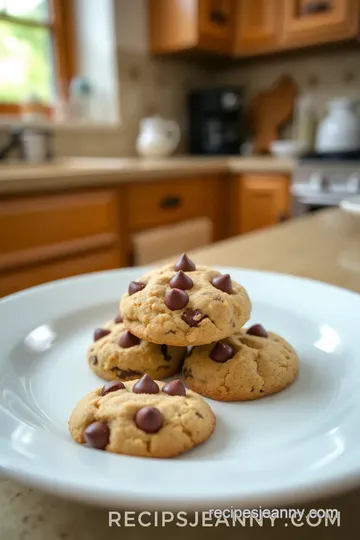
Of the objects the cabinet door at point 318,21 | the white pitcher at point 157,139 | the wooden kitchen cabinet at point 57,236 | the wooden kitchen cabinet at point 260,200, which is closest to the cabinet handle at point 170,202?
the wooden kitchen cabinet at point 57,236

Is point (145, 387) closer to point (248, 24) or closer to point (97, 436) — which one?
point (97, 436)

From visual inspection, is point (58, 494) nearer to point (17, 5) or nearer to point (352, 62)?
point (17, 5)

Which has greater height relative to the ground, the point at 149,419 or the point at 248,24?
the point at 248,24

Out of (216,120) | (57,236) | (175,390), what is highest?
Answer: (216,120)

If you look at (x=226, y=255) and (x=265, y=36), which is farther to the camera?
(x=265, y=36)

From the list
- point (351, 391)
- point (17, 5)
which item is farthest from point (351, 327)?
point (17, 5)

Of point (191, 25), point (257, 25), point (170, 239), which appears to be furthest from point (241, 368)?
point (257, 25)

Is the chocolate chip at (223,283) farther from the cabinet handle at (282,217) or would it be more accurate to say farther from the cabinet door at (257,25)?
the cabinet door at (257,25)

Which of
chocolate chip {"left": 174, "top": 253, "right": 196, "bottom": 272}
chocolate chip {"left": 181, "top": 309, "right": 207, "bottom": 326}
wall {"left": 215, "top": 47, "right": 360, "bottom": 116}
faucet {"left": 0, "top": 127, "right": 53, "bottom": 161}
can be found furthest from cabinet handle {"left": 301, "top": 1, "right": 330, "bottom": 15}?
chocolate chip {"left": 181, "top": 309, "right": 207, "bottom": 326}
